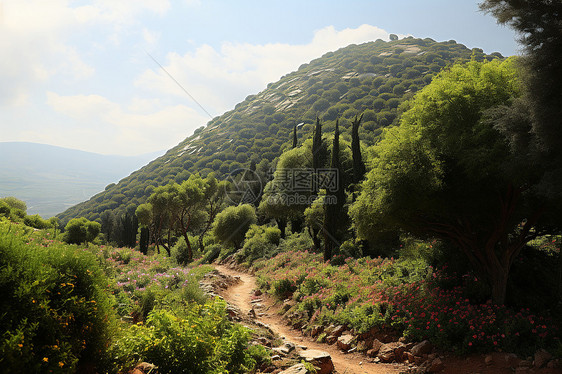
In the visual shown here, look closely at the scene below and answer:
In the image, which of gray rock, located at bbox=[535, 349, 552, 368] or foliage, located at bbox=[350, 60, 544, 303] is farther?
foliage, located at bbox=[350, 60, 544, 303]

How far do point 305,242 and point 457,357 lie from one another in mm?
18550

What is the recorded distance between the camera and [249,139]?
116 metres

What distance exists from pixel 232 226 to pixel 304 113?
91.8 meters

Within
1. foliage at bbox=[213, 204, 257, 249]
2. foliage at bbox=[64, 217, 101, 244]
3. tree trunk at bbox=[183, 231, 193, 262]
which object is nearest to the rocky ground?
foliage at bbox=[213, 204, 257, 249]

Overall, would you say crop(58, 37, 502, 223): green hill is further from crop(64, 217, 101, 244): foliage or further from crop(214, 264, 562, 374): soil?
crop(214, 264, 562, 374): soil

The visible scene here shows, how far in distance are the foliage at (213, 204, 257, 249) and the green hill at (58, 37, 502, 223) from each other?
36.8m

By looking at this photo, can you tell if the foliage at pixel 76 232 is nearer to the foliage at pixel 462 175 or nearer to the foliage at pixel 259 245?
the foliage at pixel 259 245

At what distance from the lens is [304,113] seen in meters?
116

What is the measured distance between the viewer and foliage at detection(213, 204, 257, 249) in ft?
105

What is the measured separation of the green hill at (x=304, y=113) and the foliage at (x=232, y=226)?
121 feet

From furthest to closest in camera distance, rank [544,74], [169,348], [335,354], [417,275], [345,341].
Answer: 1. [417,275]
2. [345,341]
3. [335,354]
4. [544,74]
5. [169,348]

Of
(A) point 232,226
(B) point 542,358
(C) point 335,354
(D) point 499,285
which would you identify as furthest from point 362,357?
(A) point 232,226

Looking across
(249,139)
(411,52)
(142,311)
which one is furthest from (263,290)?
(411,52)

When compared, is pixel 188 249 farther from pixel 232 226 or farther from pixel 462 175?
pixel 462 175
